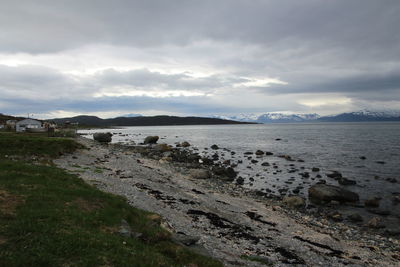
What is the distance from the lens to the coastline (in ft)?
41.3

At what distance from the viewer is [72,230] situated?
9.36 m

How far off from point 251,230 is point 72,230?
10.8 m

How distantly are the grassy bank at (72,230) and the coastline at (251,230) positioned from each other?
1.92 m

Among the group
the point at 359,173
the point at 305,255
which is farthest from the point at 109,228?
the point at 359,173

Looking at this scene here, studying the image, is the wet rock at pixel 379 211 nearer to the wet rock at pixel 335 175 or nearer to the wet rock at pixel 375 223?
the wet rock at pixel 375 223

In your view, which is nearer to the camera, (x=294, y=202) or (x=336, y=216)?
(x=336, y=216)

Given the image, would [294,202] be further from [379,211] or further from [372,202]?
[372,202]

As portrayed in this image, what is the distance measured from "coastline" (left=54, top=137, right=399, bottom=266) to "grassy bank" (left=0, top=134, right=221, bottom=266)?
1.92 metres

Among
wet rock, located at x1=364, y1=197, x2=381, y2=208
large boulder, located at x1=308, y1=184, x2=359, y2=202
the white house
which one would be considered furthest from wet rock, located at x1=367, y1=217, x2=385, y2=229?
the white house

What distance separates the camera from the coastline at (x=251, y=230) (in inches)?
495

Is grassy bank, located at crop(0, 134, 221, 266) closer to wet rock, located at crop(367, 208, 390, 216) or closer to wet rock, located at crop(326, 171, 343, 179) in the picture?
wet rock, located at crop(367, 208, 390, 216)

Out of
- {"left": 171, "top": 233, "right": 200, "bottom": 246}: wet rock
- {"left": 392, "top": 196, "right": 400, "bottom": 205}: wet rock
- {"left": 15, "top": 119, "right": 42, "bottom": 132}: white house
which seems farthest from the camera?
{"left": 15, "top": 119, "right": 42, "bottom": 132}: white house

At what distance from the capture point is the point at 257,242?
1392 cm

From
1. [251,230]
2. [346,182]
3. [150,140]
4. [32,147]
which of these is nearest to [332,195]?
[346,182]
